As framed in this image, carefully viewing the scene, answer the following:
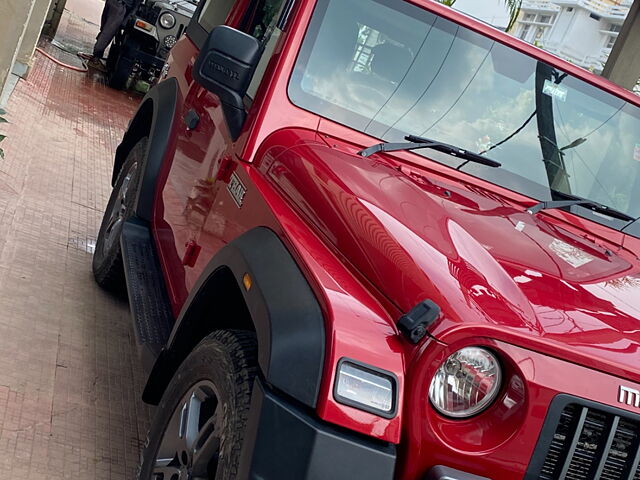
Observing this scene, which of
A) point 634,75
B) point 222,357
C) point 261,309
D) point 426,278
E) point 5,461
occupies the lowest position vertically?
point 5,461

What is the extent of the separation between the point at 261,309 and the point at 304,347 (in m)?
0.26

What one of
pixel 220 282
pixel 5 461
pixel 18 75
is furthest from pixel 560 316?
pixel 18 75

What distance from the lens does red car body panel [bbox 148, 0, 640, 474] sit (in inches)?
86.4

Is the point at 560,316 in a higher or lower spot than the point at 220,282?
higher

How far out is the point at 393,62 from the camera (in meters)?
3.49

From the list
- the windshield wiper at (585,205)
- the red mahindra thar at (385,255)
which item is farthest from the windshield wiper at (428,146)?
the windshield wiper at (585,205)

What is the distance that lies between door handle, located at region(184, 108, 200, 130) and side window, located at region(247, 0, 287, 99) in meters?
0.45

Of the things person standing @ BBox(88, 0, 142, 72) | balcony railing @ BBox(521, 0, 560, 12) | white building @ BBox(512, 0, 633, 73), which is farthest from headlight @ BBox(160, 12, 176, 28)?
balcony railing @ BBox(521, 0, 560, 12)

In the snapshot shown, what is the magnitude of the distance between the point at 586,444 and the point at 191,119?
259 centimetres

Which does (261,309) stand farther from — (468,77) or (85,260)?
(85,260)

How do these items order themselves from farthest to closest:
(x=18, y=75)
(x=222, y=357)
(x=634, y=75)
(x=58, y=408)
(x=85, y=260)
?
(x=18, y=75) < (x=634, y=75) < (x=85, y=260) < (x=58, y=408) < (x=222, y=357)

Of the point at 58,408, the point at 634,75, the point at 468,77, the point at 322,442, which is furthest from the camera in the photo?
the point at 634,75

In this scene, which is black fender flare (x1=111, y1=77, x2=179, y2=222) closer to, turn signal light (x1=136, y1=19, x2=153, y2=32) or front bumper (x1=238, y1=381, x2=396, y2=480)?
front bumper (x1=238, y1=381, x2=396, y2=480)

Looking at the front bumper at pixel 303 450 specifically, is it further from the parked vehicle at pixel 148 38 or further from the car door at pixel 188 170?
the parked vehicle at pixel 148 38
